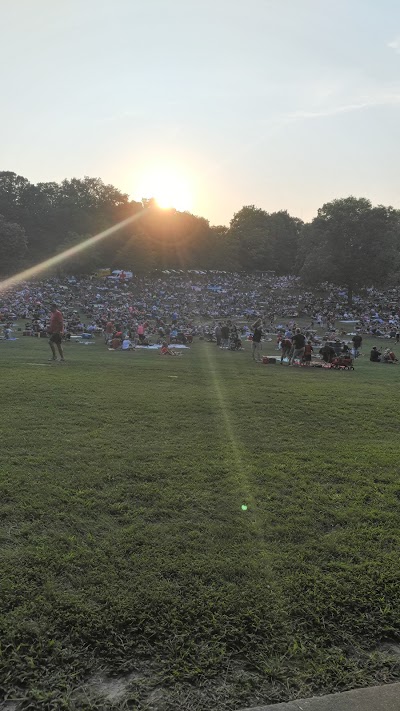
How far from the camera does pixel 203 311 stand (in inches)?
1645

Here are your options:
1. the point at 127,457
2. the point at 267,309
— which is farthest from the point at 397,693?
the point at 267,309

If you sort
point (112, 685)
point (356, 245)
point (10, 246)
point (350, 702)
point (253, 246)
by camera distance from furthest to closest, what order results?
point (253, 246)
point (10, 246)
point (356, 245)
point (112, 685)
point (350, 702)

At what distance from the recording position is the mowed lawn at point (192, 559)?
8.72 ft

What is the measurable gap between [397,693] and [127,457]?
3.79 metres

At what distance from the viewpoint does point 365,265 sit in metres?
49.3

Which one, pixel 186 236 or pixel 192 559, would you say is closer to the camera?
pixel 192 559

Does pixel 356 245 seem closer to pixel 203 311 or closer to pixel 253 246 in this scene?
pixel 203 311

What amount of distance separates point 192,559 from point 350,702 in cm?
151

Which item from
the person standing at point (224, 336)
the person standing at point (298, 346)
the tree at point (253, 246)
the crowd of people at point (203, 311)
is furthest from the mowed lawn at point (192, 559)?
the tree at point (253, 246)

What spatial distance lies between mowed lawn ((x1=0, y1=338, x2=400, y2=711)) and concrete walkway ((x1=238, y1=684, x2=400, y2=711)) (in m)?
0.12

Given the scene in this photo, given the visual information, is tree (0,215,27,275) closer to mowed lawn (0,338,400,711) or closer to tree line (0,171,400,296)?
tree line (0,171,400,296)

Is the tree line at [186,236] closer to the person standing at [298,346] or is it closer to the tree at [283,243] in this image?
the tree at [283,243]

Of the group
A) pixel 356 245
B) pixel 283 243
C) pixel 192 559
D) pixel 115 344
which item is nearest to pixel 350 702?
pixel 192 559

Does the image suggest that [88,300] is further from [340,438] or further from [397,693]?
[397,693]
